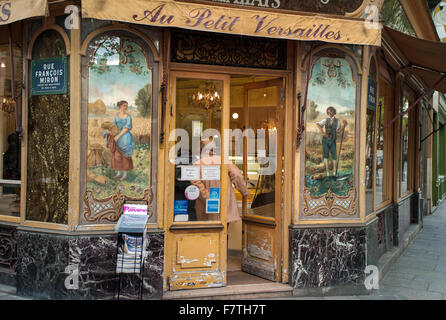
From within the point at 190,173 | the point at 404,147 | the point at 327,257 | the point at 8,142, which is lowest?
the point at 327,257

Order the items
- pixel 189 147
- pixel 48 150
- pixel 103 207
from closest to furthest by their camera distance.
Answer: pixel 103 207 < pixel 48 150 < pixel 189 147

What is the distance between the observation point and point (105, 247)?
5012mm

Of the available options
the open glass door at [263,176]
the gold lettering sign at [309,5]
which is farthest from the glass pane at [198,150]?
the gold lettering sign at [309,5]

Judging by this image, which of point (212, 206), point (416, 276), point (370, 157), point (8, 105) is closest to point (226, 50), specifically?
point (212, 206)

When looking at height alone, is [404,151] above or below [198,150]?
above

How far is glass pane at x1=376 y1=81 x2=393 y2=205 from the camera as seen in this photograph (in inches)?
291

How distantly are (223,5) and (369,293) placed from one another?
434 cm

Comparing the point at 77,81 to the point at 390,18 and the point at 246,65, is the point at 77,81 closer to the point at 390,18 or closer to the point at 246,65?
the point at 246,65

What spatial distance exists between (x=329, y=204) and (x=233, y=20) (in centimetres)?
280

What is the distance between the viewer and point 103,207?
16.7 feet

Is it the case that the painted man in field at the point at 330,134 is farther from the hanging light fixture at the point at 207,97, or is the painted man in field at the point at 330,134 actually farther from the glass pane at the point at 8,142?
the glass pane at the point at 8,142

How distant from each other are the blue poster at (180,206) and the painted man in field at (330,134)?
79.7 inches

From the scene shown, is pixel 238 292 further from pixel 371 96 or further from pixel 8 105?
pixel 8 105

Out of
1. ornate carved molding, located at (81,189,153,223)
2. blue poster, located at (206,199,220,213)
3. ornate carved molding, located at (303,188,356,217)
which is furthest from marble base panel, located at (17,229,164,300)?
ornate carved molding, located at (303,188,356,217)
